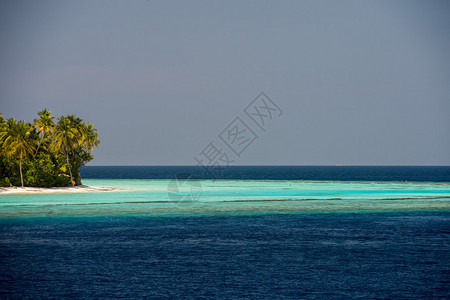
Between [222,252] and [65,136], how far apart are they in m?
63.8

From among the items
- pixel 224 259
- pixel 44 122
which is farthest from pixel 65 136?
pixel 224 259

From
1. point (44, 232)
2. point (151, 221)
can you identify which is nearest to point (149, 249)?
point (44, 232)

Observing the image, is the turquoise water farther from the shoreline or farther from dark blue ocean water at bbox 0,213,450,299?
dark blue ocean water at bbox 0,213,450,299

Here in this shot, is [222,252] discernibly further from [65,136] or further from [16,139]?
[65,136]

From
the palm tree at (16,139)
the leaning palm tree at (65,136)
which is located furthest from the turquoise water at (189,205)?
the leaning palm tree at (65,136)

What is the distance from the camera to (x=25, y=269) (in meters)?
28.0

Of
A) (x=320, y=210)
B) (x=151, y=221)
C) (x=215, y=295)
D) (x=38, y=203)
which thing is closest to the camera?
(x=215, y=295)

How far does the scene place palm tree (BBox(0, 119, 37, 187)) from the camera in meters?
79.8

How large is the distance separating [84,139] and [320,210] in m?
53.5

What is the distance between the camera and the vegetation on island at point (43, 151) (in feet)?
266

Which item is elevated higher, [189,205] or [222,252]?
[222,252]

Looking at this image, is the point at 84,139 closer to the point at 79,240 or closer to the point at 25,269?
the point at 79,240

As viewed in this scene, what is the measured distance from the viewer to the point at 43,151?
9075 cm

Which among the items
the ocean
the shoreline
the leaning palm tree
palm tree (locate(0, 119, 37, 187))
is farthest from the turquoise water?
the leaning palm tree
